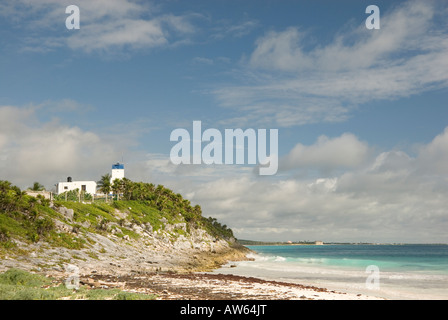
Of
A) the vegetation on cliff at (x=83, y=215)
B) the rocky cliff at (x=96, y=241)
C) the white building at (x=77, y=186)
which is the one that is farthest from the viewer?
the white building at (x=77, y=186)

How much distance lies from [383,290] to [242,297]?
19483 millimetres

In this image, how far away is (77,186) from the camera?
361 feet

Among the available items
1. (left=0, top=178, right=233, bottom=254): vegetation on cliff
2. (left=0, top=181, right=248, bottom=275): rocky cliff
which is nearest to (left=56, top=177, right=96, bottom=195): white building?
(left=0, top=178, right=233, bottom=254): vegetation on cliff

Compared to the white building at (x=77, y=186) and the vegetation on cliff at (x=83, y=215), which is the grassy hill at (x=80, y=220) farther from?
the white building at (x=77, y=186)

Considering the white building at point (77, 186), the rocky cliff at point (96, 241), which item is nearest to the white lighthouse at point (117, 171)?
the white building at point (77, 186)

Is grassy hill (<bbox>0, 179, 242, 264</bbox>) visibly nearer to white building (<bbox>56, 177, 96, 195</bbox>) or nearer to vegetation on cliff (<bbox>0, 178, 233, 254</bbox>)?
vegetation on cliff (<bbox>0, 178, 233, 254</bbox>)

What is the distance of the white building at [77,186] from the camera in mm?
108500

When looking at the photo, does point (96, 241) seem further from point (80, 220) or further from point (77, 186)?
point (77, 186)

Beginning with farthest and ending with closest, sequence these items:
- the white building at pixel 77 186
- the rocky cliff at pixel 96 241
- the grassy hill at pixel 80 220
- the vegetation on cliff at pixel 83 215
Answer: the white building at pixel 77 186 < the vegetation on cliff at pixel 83 215 < the grassy hill at pixel 80 220 < the rocky cliff at pixel 96 241

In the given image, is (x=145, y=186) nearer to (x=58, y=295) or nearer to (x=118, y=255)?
(x=118, y=255)

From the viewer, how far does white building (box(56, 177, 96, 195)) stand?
108 meters

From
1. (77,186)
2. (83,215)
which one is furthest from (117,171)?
(83,215)
